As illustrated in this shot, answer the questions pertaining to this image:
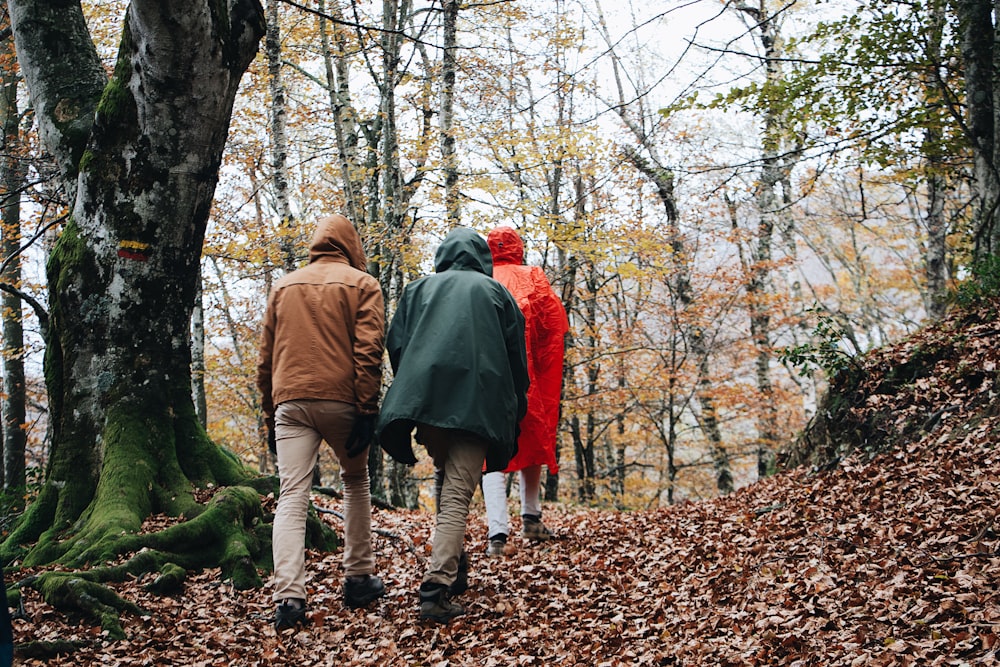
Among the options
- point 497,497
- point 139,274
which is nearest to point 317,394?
point 497,497

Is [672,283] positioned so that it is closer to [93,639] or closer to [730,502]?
[730,502]

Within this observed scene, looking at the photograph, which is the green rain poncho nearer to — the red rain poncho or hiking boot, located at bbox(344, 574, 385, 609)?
hiking boot, located at bbox(344, 574, 385, 609)

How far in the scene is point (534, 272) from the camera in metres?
6.47

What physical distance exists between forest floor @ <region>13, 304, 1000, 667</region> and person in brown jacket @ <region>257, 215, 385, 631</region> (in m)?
0.39

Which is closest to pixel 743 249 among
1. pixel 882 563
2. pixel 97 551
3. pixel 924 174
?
pixel 924 174

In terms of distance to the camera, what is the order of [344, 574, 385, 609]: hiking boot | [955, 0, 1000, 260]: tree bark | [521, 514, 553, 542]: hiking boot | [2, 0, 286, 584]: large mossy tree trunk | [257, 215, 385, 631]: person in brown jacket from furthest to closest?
[955, 0, 1000, 260]: tree bark < [521, 514, 553, 542]: hiking boot < [2, 0, 286, 584]: large mossy tree trunk < [344, 574, 385, 609]: hiking boot < [257, 215, 385, 631]: person in brown jacket

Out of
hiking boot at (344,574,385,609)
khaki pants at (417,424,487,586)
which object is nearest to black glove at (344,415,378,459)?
khaki pants at (417,424,487,586)

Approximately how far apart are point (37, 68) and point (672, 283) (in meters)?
13.8

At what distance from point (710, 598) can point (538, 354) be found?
99.5 inches

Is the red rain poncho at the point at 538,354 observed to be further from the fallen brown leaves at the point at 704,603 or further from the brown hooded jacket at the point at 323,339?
the brown hooded jacket at the point at 323,339

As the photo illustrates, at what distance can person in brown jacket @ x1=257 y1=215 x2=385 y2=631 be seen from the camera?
14.7 ft

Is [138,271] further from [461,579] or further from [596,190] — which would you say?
[596,190]

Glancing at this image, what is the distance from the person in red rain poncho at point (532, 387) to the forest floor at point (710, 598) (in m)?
0.36

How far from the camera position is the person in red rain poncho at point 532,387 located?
6.05m
